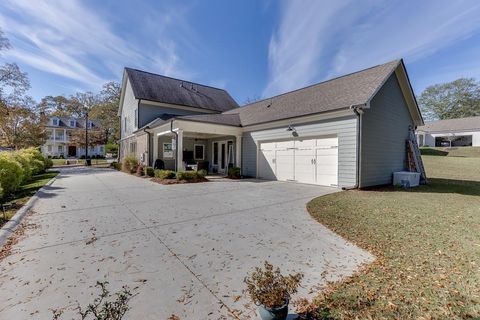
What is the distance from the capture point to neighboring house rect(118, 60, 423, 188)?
399 inches

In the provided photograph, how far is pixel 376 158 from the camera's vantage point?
10828 millimetres

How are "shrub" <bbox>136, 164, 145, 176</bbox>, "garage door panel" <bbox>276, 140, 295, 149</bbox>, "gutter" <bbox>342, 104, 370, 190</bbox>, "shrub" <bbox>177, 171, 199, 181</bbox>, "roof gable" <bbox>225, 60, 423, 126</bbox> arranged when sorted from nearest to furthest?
"gutter" <bbox>342, 104, 370, 190</bbox>, "roof gable" <bbox>225, 60, 423, 126</bbox>, "shrub" <bbox>177, 171, 199, 181</bbox>, "garage door panel" <bbox>276, 140, 295, 149</bbox>, "shrub" <bbox>136, 164, 145, 176</bbox>

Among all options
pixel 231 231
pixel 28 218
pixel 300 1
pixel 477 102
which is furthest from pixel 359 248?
pixel 477 102

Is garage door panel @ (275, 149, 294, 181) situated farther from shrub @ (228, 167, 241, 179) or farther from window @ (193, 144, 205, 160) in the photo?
window @ (193, 144, 205, 160)

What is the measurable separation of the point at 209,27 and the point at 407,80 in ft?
37.5

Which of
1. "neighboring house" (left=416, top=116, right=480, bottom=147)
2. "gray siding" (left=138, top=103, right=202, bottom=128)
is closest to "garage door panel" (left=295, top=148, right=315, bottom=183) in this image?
"gray siding" (left=138, top=103, right=202, bottom=128)

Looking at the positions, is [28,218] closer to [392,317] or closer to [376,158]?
[392,317]

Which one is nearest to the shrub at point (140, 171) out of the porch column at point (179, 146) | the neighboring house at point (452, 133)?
the porch column at point (179, 146)

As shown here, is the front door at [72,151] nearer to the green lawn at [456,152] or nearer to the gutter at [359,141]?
the gutter at [359,141]

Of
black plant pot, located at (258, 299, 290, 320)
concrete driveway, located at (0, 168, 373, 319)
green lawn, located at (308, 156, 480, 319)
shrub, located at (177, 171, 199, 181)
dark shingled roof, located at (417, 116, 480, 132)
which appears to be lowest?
concrete driveway, located at (0, 168, 373, 319)

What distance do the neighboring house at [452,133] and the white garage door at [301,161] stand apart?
121ft

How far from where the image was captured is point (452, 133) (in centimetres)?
3491

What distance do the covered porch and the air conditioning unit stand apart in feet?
30.3

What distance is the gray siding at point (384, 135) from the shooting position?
10250mm
